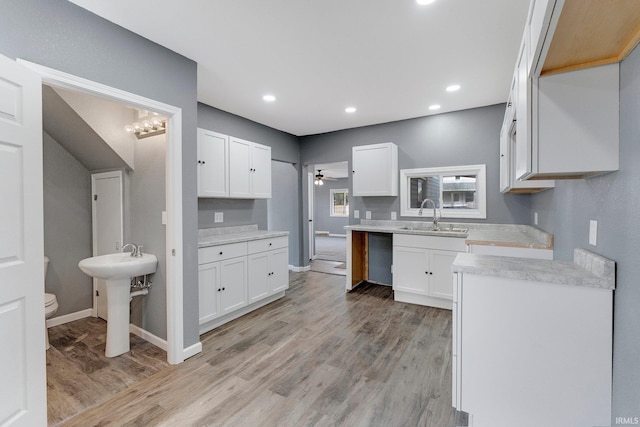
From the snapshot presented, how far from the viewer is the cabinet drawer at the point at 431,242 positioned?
10.9ft

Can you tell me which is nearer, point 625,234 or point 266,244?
point 625,234

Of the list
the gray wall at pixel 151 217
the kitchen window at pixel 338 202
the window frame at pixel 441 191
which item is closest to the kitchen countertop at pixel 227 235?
the gray wall at pixel 151 217

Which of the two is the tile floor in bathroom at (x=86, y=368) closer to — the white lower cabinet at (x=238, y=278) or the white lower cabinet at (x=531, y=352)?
the white lower cabinet at (x=238, y=278)

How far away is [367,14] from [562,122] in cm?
138

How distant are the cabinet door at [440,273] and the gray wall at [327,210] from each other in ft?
23.8

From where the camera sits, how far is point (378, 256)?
4500 millimetres

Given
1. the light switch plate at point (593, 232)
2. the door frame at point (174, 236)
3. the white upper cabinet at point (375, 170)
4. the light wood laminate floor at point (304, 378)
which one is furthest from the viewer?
the white upper cabinet at point (375, 170)

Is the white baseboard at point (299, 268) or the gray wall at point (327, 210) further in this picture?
the gray wall at point (327, 210)

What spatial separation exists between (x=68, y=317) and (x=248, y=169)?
261 cm

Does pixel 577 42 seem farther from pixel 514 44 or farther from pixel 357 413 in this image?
pixel 357 413

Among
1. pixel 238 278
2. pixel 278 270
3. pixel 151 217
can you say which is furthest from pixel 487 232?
pixel 151 217

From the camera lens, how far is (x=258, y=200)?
438 centimetres

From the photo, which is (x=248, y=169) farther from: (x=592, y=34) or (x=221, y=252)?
(x=592, y=34)

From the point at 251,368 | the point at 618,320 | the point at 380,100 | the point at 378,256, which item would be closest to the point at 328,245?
the point at 378,256
